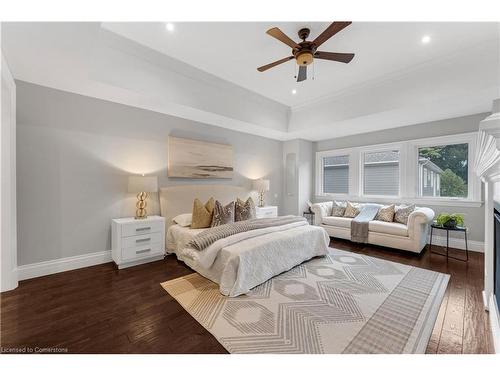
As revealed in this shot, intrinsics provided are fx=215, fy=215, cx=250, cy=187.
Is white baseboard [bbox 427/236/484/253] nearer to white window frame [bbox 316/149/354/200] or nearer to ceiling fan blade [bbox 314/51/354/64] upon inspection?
white window frame [bbox 316/149/354/200]

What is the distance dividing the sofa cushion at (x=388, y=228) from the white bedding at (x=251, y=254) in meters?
1.31

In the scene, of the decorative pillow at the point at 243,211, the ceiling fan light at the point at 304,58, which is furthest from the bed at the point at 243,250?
the ceiling fan light at the point at 304,58

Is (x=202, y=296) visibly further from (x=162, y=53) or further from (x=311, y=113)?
(x=311, y=113)

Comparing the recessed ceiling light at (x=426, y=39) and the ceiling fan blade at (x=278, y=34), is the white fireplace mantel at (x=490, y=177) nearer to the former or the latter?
the recessed ceiling light at (x=426, y=39)

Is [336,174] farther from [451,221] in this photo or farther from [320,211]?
[451,221]

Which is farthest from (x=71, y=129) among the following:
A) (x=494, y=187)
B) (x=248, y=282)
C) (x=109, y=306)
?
(x=494, y=187)

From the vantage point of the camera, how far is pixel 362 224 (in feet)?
13.3

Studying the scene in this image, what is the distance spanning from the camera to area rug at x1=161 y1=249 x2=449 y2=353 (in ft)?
5.26

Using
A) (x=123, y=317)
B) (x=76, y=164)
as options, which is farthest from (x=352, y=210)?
(x=76, y=164)

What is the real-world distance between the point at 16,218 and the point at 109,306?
169cm

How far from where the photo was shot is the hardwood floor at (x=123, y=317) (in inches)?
62.2

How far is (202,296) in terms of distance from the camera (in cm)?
227

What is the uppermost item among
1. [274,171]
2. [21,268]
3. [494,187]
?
[274,171]

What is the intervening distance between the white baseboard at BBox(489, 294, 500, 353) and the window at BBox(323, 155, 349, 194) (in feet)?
12.2
